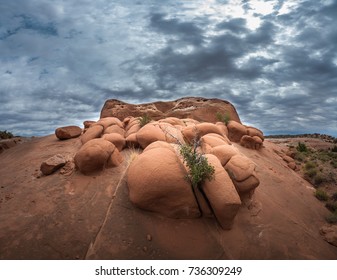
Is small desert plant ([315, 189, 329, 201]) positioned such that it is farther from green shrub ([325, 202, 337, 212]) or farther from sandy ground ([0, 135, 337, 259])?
sandy ground ([0, 135, 337, 259])

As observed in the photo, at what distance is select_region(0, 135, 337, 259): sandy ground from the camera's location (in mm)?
5707

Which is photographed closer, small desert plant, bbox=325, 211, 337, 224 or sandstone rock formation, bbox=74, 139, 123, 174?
sandstone rock formation, bbox=74, 139, 123, 174

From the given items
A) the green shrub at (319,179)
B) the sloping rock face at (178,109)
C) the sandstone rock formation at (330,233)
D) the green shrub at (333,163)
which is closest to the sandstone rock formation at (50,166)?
the sandstone rock formation at (330,233)

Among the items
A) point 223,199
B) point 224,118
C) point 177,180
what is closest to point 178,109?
point 224,118

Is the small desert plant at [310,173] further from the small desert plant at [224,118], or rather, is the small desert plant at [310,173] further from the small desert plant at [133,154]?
the small desert plant at [133,154]

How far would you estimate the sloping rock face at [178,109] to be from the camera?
1939 centimetres

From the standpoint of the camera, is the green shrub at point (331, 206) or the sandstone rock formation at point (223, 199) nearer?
the sandstone rock formation at point (223, 199)

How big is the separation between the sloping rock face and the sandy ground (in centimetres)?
1092

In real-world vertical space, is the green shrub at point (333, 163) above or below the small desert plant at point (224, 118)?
below

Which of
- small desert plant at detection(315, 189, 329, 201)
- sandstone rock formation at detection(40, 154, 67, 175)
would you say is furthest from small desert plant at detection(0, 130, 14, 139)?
small desert plant at detection(315, 189, 329, 201)

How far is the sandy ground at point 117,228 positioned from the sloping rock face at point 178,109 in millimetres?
10916

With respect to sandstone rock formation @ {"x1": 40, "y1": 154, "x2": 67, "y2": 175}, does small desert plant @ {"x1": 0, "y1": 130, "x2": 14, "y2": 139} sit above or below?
below

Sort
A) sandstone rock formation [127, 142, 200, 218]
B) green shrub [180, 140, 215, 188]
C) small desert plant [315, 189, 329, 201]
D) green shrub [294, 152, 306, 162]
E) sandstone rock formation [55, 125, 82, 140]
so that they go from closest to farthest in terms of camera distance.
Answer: sandstone rock formation [127, 142, 200, 218] → green shrub [180, 140, 215, 188] → small desert plant [315, 189, 329, 201] → sandstone rock formation [55, 125, 82, 140] → green shrub [294, 152, 306, 162]

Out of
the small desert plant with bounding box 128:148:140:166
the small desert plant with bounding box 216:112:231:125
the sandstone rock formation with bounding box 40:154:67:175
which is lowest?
the sandstone rock formation with bounding box 40:154:67:175
